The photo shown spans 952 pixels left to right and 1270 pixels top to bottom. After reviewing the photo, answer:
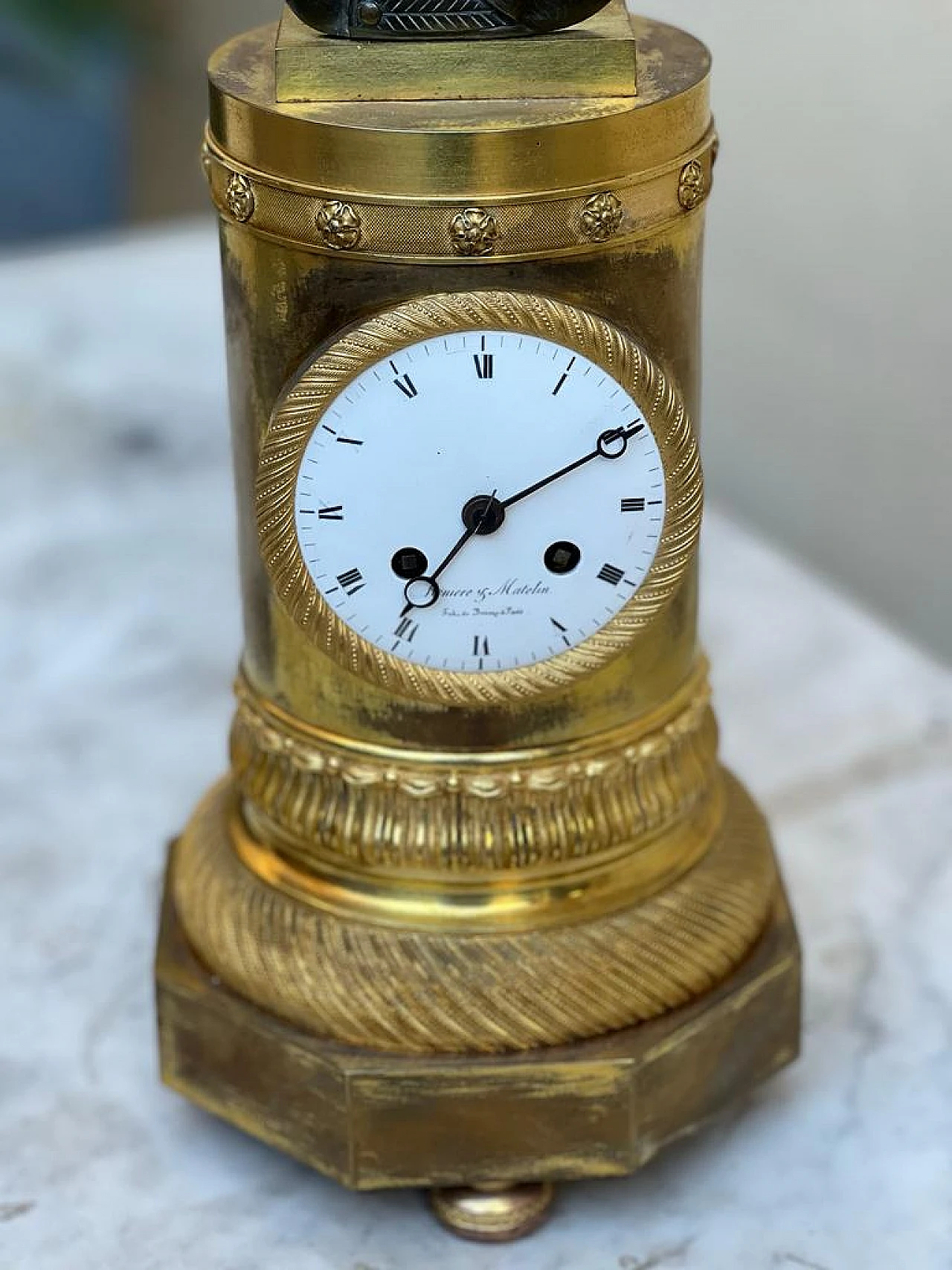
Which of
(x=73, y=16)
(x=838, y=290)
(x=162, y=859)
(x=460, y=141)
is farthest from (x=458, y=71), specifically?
(x=73, y=16)

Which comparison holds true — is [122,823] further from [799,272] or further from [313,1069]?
[799,272]

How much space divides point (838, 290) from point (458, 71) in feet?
2.57

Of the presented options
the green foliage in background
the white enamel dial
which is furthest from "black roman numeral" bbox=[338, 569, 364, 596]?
the green foliage in background

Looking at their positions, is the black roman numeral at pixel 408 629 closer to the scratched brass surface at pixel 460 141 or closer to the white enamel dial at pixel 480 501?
the white enamel dial at pixel 480 501

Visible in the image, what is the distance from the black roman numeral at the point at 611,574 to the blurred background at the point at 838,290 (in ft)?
2.18

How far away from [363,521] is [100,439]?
87 cm

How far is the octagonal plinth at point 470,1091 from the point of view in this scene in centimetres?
90

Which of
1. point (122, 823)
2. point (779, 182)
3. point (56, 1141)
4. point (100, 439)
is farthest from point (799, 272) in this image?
point (56, 1141)

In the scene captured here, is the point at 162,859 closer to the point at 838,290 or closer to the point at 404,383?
the point at 404,383

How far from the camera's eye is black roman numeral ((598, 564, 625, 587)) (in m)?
0.86

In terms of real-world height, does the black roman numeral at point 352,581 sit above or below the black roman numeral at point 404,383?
below

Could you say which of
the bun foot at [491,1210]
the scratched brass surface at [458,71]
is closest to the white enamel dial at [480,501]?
the scratched brass surface at [458,71]

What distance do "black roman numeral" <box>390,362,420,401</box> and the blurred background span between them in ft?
2.37

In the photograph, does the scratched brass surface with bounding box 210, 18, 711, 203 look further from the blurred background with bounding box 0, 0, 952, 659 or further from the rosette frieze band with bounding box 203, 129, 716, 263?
the blurred background with bounding box 0, 0, 952, 659
